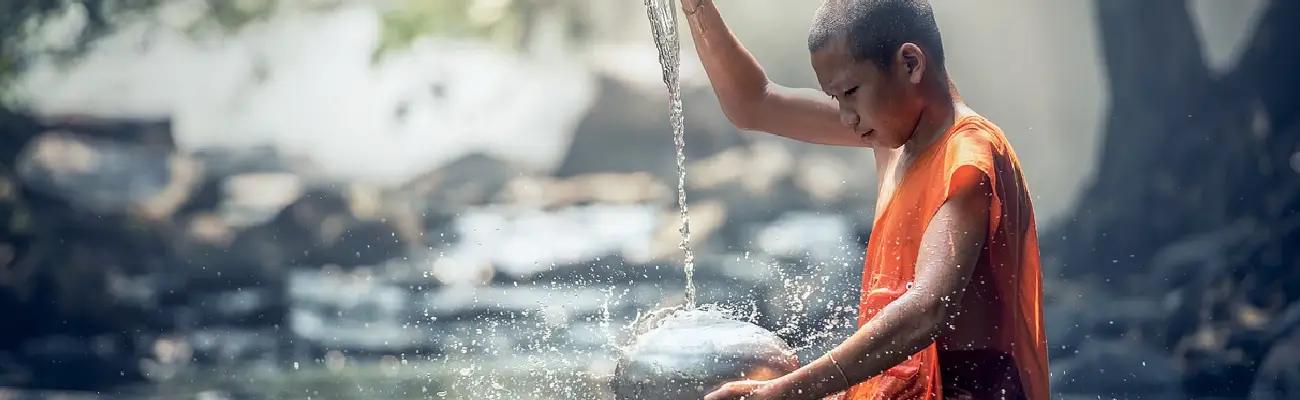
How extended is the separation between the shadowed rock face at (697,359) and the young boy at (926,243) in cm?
13

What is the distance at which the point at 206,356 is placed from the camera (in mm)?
10922

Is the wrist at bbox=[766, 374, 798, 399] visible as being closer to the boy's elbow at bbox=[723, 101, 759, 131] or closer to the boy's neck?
the boy's neck

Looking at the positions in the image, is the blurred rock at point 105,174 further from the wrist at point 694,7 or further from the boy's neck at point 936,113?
the boy's neck at point 936,113

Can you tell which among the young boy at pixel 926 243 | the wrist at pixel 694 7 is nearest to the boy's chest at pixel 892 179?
the young boy at pixel 926 243

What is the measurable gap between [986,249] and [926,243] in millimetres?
101

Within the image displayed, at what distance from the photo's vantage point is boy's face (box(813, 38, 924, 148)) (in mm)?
2139

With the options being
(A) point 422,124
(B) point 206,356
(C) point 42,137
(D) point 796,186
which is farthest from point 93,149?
(D) point 796,186

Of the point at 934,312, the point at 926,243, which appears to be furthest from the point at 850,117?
the point at 934,312

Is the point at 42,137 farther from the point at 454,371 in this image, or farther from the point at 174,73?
the point at 454,371

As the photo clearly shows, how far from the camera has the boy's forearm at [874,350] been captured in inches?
77.3

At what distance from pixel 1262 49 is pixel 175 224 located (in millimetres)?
9829

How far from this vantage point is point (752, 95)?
2941 millimetres

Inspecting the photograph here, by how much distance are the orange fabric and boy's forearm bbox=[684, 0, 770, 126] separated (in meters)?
0.79

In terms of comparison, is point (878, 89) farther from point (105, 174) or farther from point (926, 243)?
point (105, 174)
